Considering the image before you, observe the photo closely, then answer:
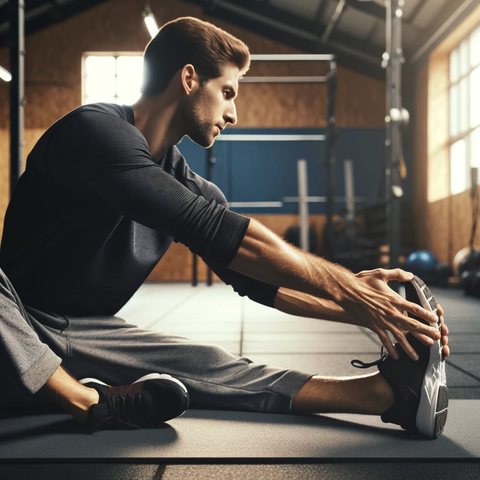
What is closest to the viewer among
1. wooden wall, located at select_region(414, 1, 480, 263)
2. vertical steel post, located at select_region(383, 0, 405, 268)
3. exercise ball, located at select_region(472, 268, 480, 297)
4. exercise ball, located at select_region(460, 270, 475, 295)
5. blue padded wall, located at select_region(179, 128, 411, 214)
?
vertical steel post, located at select_region(383, 0, 405, 268)

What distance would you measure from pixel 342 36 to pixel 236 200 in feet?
10.5

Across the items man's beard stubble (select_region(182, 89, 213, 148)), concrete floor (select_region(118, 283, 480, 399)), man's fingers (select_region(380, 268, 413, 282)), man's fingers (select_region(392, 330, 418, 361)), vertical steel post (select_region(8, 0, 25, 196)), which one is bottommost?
concrete floor (select_region(118, 283, 480, 399))

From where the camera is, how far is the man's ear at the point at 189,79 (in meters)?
1.33

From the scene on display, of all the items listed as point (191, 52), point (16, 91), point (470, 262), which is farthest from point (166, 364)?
point (470, 262)

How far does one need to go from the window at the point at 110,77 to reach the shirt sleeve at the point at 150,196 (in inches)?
325

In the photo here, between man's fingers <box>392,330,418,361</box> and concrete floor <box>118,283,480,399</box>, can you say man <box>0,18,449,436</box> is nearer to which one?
man's fingers <box>392,330,418,361</box>

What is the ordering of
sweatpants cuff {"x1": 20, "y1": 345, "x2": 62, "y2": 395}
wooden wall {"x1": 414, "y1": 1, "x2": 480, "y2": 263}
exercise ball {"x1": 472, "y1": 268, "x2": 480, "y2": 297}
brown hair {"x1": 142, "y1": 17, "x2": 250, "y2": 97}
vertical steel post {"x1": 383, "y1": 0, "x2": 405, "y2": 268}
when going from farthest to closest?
wooden wall {"x1": 414, "y1": 1, "x2": 480, "y2": 263}
exercise ball {"x1": 472, "y1": 268, "x2": 480, "y2": 297}
vertical steel post {"x1": 383, "y1": 0, "x2": 405, "y2": 268}
brown hair {"x1": 142, "y1": 17, "x2": 250, "y2": 97}
sweatpants cuff {"x1": 20, "y1": 345, "x2": 62, "y2": 395}

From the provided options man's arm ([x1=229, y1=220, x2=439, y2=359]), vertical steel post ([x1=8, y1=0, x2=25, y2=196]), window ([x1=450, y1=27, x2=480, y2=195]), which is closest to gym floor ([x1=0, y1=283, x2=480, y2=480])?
man's arm ([x1=229, y1=220, x2=439, y2=359])

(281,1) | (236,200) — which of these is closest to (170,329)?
(236,200)

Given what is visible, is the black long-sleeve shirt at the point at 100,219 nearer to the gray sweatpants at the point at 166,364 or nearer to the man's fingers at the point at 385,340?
the gray sweatpants at the point at 166,364

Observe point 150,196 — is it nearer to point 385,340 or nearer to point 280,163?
point 385,340

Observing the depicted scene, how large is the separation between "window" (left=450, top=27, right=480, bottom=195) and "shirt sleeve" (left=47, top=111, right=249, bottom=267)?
657 cm

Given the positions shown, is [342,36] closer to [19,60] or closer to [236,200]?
[236,200]

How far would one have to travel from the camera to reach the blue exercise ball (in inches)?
269
